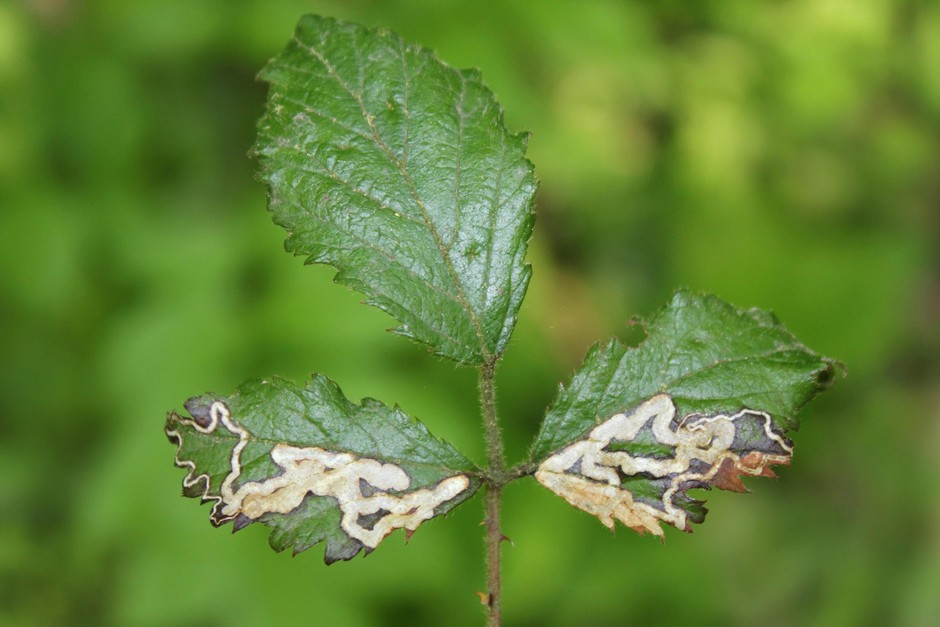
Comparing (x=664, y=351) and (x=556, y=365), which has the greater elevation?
(x=556, y=365)

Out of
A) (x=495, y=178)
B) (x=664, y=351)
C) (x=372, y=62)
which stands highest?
(x=372, y=62)

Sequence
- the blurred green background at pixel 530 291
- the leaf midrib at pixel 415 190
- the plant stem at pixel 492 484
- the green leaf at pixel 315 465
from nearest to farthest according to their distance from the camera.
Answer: the plant stem at pixel 492 484 → the green leaf at pixel 315 465 → the leaf midrib at pixel 415 190 → the blurred green background at pixel 530 291

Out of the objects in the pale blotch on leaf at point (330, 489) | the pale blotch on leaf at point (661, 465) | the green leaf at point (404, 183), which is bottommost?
the pale blotch on leaf at point (330, 489)

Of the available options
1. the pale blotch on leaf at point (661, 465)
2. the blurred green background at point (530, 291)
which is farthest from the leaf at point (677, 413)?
the blurred green background at point (530, 291)

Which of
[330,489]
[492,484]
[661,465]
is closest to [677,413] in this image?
[661,465]

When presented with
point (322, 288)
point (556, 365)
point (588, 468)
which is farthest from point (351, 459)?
point (556, 365)

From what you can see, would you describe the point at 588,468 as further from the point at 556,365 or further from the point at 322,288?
the point at 556,365

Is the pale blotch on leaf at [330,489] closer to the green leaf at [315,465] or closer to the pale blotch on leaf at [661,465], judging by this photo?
the green leaf at [315,465]
